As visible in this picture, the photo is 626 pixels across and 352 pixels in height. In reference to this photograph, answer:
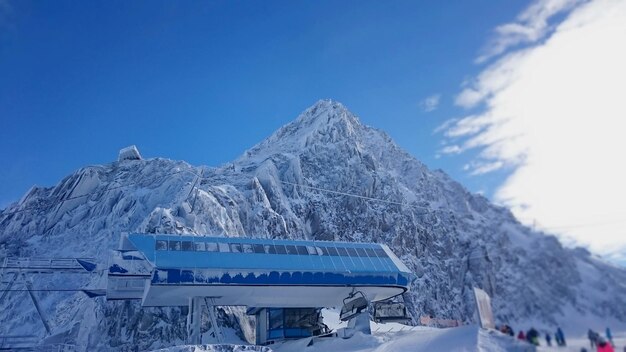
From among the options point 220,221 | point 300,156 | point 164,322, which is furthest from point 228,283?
point 300,156

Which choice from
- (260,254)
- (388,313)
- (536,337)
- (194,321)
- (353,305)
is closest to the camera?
(536,337)

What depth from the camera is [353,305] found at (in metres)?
45.1

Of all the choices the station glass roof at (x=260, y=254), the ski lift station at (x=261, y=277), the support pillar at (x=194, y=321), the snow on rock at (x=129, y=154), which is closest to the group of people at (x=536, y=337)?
the ski lift station at (x=261, y=277)

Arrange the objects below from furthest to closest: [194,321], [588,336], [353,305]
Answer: [353,305] < [194,321] < [588,336]

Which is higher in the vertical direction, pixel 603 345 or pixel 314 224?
pixel 314 224

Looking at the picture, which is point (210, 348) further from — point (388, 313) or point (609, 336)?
point (388, 313)

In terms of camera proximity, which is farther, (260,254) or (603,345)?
(260,254)

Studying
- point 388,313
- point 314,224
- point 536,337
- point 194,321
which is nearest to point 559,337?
point 536,337

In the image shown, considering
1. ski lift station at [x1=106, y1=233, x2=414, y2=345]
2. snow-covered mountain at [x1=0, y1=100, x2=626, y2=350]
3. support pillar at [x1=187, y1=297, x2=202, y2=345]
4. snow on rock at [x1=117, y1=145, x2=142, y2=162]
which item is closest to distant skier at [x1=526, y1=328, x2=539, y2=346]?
snow-covered mountain at [x1=0, y1=100, x2=626, y2=350]

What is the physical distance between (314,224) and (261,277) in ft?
204

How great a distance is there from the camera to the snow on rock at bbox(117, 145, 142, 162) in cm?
9994

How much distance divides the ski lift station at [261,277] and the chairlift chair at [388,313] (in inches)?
191

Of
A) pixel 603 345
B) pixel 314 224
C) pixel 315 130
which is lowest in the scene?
pixel 603 345

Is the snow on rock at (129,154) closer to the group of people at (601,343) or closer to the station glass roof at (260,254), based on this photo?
the station glass roof at (260,254)
